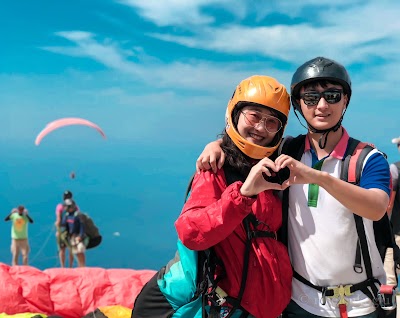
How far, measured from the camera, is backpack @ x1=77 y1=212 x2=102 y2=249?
10758 mm

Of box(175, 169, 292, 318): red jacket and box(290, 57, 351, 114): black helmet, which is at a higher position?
box(290, 57, 351, 114): black helmet

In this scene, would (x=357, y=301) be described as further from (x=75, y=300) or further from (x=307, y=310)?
(x=75, y=300)

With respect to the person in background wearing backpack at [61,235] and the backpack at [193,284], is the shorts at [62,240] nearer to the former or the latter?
the person in background wearing backpack at [61,235]

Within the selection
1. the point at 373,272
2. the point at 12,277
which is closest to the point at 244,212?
the point at 373,272

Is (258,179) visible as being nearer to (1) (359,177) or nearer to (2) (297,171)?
(2) (297,171)

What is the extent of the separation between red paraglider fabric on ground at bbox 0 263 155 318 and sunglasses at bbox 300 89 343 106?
3.79m

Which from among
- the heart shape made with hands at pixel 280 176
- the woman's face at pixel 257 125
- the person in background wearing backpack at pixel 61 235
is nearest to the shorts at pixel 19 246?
the person in background wearing backpack at pixel 61 235

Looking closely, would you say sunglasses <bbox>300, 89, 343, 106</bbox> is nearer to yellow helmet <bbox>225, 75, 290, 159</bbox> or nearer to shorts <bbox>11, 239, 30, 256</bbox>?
yellow helmet <bbox>225, 75, 290, 159</bbox>

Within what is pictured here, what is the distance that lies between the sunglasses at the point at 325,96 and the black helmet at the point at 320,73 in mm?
74

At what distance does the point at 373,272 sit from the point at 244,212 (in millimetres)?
883

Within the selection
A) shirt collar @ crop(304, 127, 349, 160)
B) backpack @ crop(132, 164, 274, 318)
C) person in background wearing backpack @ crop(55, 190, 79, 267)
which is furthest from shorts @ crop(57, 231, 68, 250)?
shirt collar @ crop(304, 127, 349, 160)

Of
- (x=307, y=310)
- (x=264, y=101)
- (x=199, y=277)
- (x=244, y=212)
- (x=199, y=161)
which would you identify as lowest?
(x=307, y=310)

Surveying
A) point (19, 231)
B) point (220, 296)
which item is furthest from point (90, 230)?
point (220, 296)

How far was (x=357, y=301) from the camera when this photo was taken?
260 centimetres
